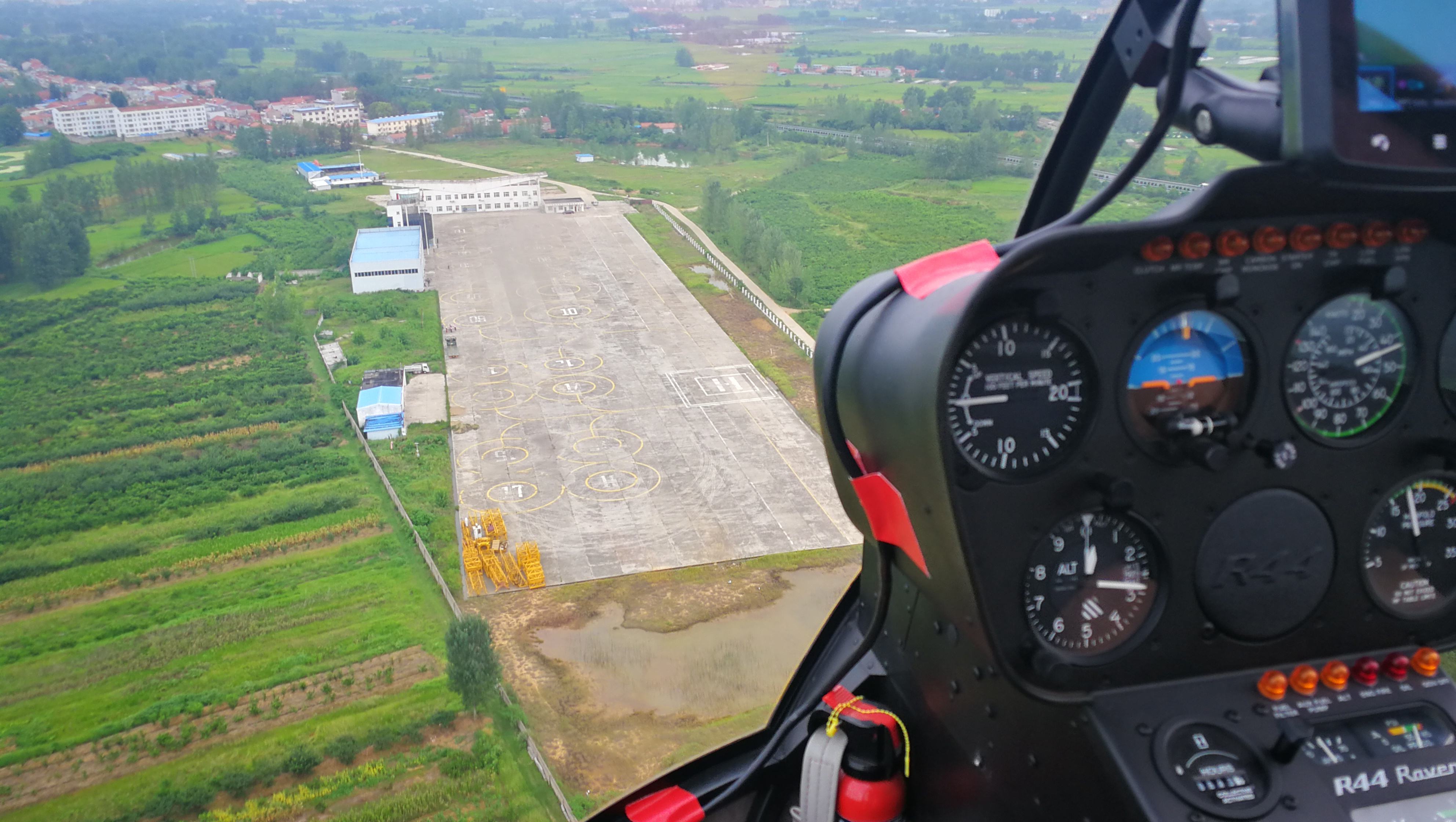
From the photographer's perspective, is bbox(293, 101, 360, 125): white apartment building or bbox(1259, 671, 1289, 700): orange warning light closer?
bbox(1259, 671, 1289, 700): orange warning light

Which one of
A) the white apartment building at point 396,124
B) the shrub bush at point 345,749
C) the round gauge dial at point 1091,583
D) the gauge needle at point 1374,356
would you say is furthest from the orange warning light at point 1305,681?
the white apartment building at point 396,124

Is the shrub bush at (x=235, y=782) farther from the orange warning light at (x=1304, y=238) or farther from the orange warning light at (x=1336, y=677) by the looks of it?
the orange warning light at (x=1304, y=238)

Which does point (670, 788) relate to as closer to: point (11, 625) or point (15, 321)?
point (11, 625)

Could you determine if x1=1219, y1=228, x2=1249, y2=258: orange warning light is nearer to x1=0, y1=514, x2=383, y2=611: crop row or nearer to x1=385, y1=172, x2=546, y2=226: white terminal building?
x1=0, y1=514, x2=383, y2=611: crop row

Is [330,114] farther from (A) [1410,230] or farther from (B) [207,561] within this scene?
(A) [1410,230]

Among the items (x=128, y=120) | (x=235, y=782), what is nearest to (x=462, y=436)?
(x=235, y=782)

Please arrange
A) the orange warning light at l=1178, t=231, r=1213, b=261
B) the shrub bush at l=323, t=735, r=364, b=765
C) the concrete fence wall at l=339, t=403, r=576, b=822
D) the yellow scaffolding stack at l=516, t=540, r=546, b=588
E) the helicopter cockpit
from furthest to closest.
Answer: the yellow scaffolding stack at l=516, t=540, r=546, b=588, the shrub bush at l=323, t=735, r=364, b=765, the concrete fence wall at l=339, t=403, r=576, b=822, the orange warning light at l=1178, t=231, r=1213, b=261, the helicopter cockpit

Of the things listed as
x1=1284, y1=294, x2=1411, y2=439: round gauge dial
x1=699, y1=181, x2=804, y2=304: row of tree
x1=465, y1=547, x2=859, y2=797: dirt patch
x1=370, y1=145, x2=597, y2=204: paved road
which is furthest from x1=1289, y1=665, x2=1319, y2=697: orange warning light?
x1=370, y1=145, x2=597, y2=204: paved road
